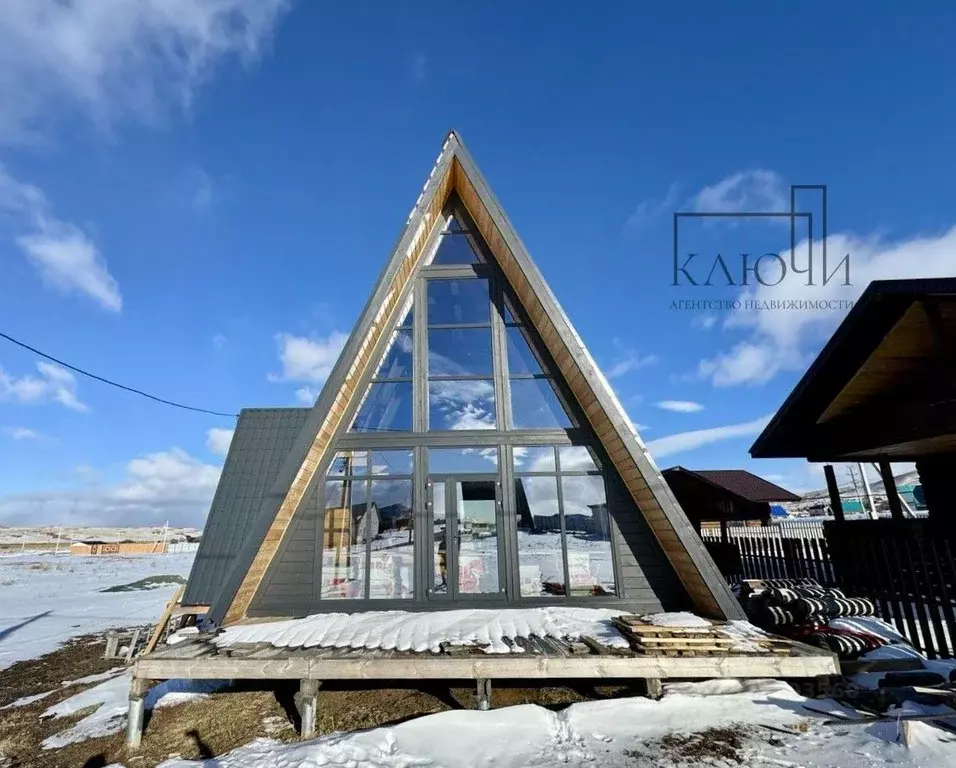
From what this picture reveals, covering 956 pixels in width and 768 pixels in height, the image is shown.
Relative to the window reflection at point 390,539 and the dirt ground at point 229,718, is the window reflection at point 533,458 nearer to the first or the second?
the window reflection at point 390,539

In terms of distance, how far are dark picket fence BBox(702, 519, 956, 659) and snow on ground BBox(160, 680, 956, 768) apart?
2.72 meters

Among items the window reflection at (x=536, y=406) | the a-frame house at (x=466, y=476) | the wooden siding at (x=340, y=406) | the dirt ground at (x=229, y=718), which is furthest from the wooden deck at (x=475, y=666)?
the window reflection at (x=536, y=406)

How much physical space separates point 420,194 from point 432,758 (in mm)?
6664

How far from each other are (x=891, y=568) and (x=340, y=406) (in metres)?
8.04

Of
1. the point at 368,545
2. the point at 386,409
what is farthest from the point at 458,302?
the point at 368,545

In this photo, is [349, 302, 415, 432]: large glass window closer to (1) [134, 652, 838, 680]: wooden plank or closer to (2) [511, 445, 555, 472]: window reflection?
(2) [511, 445, 555, 472]: window reflection

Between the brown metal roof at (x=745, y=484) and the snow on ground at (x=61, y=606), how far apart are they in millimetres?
14798

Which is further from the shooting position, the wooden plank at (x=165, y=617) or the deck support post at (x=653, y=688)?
the wooden plank at (x=165, y=617)

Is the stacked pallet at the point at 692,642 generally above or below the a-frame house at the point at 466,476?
below

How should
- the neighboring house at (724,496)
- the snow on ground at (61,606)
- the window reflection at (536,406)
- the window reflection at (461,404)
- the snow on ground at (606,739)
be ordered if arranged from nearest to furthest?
the snow on ground at (606,739) < the window reflection at (536,406) < the window reflection at (461,404) < the snow on ground at (61,606) < the neighboring house at (724,496)

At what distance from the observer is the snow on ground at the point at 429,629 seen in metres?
4.81

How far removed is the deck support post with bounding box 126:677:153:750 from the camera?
421 cm

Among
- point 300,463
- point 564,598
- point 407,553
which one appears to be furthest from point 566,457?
point 300,463

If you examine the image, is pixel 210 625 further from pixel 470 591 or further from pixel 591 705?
pixel 591 705
